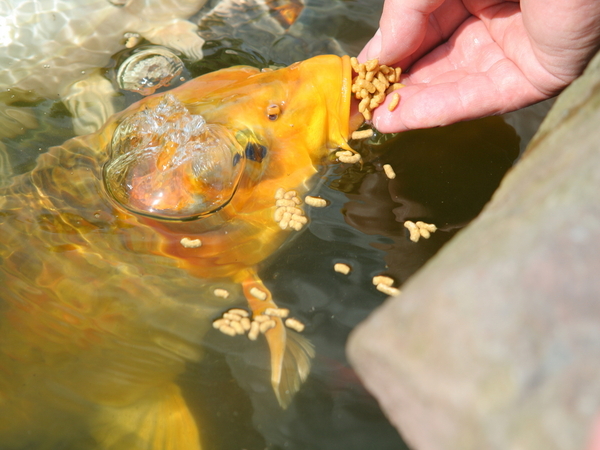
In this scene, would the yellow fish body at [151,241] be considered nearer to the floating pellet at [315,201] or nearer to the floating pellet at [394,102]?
the floating pellet at [315,201]

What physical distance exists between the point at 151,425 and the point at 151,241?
2.47 ft

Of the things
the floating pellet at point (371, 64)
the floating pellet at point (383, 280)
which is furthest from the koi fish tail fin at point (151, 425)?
the floating pellet at point (371, 64)

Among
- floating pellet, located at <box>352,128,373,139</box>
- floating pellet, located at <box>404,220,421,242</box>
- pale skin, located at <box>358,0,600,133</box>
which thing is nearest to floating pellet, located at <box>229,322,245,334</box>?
floating pellet, located at <box>404,220,421,242</box>

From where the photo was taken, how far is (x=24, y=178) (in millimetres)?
2275

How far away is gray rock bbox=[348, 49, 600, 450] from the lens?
0.78m

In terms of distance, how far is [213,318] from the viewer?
1943 mm

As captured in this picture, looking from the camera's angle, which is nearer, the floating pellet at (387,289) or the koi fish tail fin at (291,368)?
the koi fish tail fin at (291,368)

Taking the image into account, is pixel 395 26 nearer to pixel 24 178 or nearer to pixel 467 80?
pixel 467 80

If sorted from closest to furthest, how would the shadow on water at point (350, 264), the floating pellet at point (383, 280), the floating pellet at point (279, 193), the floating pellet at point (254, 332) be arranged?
1. the shadow on water at point (350, 264)
2. the floating pellet at point (254, 332)
3. the floating pellet at point (383, 280)
4. the floating pellet at point (279, 193)

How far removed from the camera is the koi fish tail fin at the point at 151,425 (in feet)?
5.70

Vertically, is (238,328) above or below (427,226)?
below

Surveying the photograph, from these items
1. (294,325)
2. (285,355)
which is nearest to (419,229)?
(294,325)

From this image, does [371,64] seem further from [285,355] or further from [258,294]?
[285,355]

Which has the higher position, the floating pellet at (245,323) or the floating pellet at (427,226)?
the floating pellet at (427,226)
